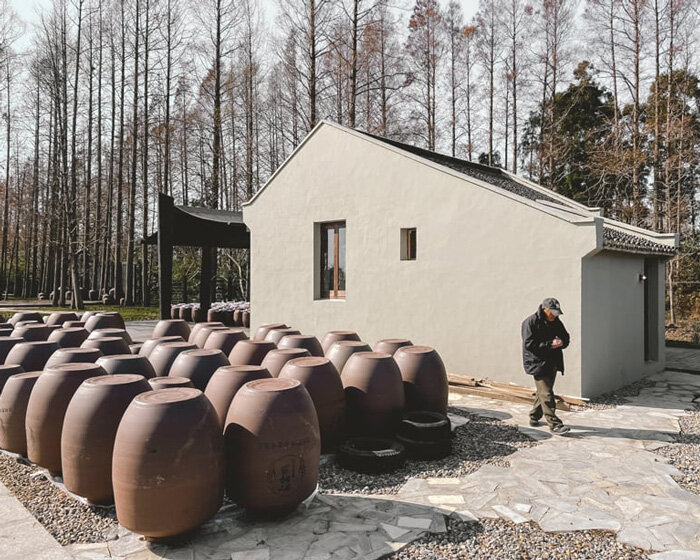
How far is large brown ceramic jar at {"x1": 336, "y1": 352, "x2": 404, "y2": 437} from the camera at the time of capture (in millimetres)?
6223

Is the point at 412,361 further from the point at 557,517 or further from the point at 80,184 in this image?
the point at 80,184

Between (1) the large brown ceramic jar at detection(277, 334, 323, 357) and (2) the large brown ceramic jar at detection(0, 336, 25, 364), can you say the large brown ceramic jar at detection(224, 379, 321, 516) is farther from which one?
(2) the large brown ceramic jar at detection(0, 336, 25, 364)

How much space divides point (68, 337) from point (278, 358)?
159 inches

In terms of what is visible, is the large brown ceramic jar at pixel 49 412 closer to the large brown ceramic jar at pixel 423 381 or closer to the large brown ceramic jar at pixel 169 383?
the large brown ceramic jar at pixel 169 383

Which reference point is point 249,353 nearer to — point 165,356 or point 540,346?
point 165,356

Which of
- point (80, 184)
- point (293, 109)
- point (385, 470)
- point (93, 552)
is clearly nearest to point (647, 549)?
point (385, 470)

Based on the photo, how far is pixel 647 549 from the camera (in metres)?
4.07

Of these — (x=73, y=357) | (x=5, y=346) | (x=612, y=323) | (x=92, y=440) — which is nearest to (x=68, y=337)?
(x=5, y=346)

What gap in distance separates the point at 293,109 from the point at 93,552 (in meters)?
21.5

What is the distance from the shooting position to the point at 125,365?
19.6ft

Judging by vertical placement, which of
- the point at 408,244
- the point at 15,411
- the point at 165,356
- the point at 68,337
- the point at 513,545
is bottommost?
the point at 513,545

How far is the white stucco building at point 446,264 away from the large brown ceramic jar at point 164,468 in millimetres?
6767

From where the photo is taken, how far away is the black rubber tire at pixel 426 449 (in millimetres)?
6031

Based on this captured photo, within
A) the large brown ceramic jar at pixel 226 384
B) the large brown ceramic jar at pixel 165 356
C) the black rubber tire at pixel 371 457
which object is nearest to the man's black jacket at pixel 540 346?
the black rubber tire at pixel 371 457
